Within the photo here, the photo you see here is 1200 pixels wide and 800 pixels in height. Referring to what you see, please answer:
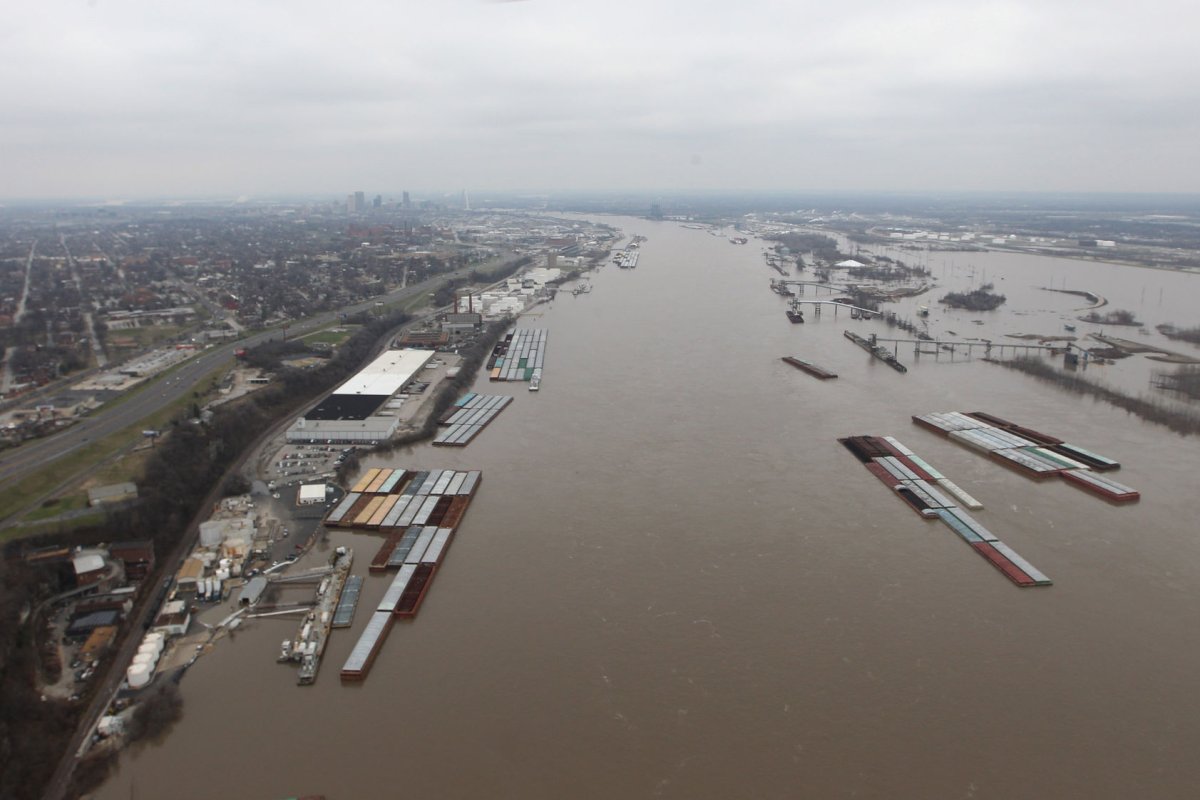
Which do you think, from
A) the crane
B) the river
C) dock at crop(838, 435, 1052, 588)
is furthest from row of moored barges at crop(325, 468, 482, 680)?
the crane

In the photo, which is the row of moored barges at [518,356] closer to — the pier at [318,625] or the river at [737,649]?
the river at [737,649]

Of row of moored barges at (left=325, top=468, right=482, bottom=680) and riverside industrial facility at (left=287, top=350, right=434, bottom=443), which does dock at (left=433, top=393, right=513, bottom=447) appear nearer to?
riverside industrial facility at (left=287, top=350, right=434, bottom=443)

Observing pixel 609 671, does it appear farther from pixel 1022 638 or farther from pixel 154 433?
pixel 154 433

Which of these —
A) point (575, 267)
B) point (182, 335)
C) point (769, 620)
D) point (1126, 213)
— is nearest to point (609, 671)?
point (769, 620)

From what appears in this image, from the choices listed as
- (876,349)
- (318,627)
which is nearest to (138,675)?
(318,627)

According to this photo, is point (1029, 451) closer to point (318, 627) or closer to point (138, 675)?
point (318, 627)

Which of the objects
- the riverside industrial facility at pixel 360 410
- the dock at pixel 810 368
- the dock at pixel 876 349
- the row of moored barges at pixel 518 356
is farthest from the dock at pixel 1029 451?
the riverside industrial facility at pixel 360 410
